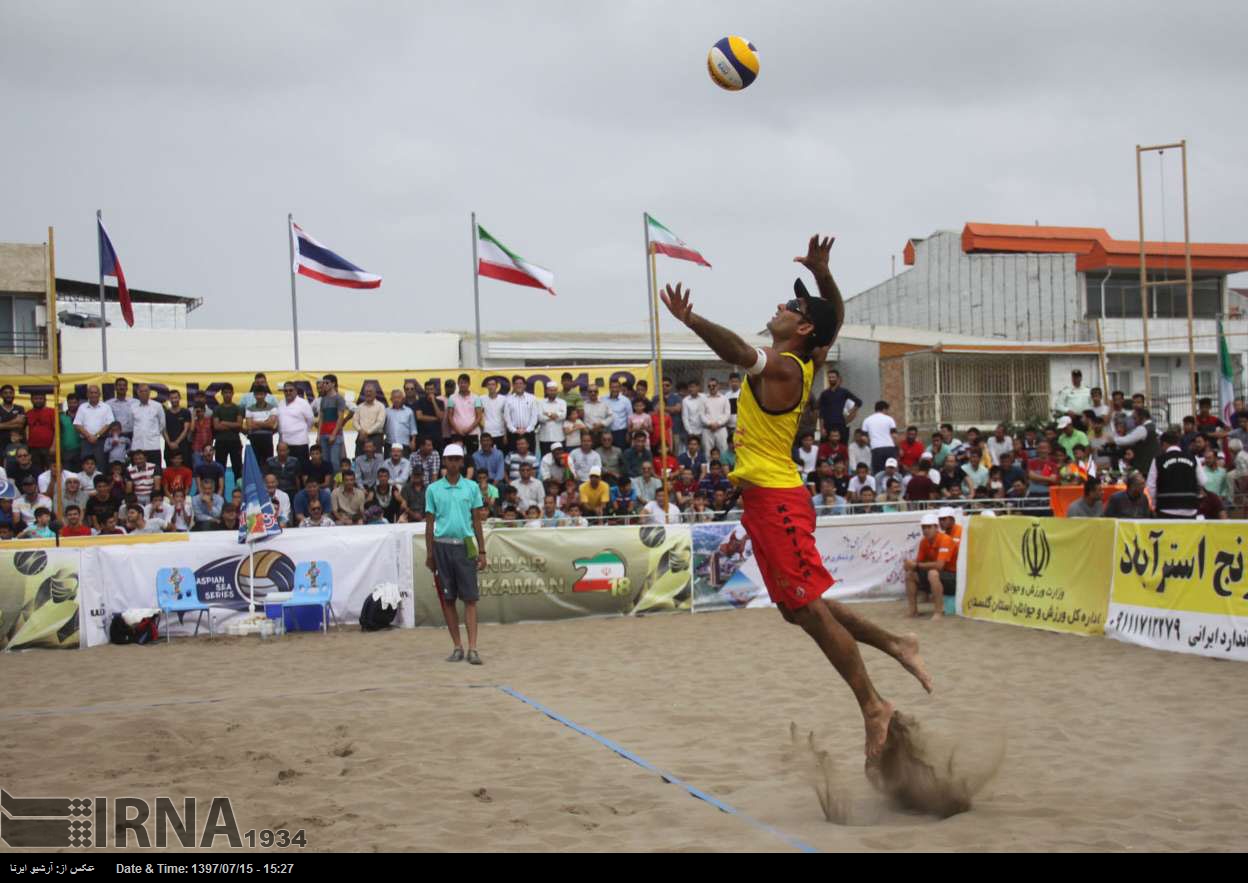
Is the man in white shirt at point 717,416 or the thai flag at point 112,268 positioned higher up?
the thai flag at point 112,268

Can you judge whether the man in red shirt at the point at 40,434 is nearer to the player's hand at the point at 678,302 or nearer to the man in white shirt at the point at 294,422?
the man in white shirt at the point at 294,422

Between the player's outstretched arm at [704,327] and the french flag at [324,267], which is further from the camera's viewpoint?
the french flag at [324,267]

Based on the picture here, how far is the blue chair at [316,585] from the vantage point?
13266 millimetres

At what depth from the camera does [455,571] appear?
410 inches

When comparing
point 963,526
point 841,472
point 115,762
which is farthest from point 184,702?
point 841,472

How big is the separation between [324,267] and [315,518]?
5.43m

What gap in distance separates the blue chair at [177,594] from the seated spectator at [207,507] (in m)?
1.47

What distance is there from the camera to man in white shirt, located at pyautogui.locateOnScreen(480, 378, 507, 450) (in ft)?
54.8

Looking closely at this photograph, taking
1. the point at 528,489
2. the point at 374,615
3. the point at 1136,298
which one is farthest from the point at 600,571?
the point at 1136,298

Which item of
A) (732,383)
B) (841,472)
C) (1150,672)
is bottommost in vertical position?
(1150,672)

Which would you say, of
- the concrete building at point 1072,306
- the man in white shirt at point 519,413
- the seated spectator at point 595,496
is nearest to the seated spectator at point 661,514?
the seated spectator at point 595,496
